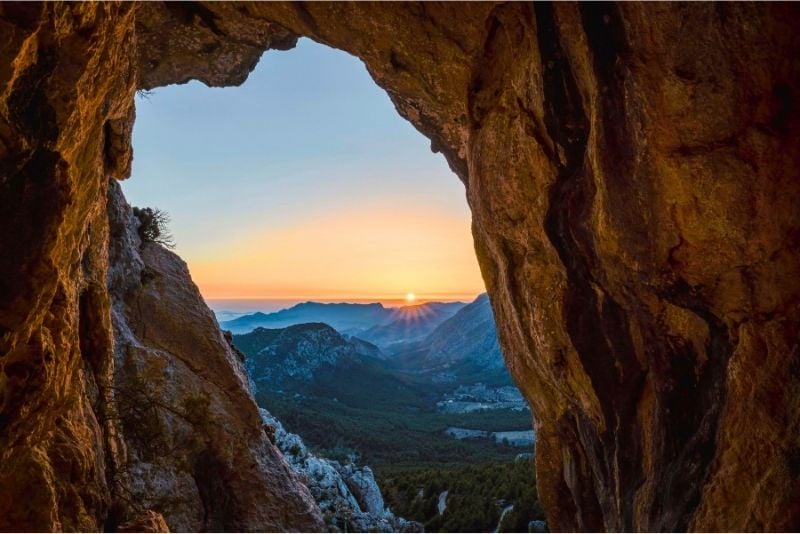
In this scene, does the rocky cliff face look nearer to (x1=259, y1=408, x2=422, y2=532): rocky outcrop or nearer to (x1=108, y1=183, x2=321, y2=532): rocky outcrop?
(x1=108, y1=183, x2=321, y2=532): rocky outcrop

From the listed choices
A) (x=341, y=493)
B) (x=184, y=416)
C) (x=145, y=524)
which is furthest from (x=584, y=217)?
(x=341, y=493)

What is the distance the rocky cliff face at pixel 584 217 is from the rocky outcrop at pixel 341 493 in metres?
9.22

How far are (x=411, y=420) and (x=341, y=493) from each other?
64.7m

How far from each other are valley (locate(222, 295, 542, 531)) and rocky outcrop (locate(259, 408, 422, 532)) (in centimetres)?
276

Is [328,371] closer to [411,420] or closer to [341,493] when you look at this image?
[411,420]

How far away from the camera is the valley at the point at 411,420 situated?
29.7 metres

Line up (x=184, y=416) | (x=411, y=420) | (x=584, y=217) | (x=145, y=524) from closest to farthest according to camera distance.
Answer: (x=145, y=524)
(x=584, y=217)
(x=184, y=416)
(x=411, y=420)

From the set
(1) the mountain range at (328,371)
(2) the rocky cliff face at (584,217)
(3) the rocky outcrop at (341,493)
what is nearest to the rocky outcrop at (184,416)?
(2) the rocky cliff face at (584,217)

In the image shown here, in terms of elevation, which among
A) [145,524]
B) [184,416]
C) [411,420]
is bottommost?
[411,420]

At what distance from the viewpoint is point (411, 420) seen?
81688mm

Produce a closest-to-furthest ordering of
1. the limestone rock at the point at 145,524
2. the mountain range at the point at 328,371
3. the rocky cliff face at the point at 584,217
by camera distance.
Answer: the rocky cliff face at the point at 584,217
the limestone rock at the point at 145,524
the mountain range at the point at 328,371

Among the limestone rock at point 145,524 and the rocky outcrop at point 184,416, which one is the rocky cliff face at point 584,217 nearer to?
the limestone rock at point 145,524

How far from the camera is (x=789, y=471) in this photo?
237 inches

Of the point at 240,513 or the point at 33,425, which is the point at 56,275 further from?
the point at 240,513
